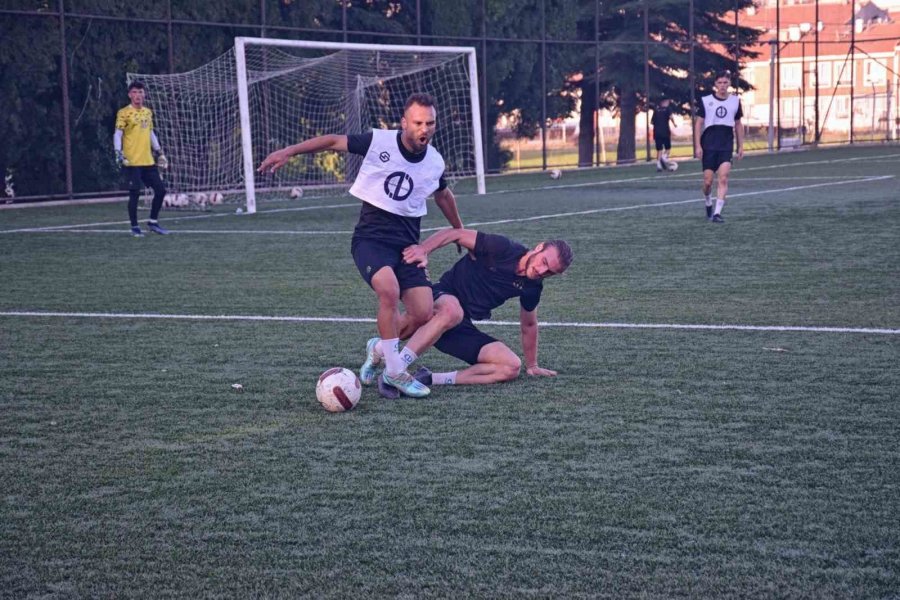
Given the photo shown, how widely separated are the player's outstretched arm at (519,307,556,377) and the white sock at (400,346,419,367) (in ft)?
1.96

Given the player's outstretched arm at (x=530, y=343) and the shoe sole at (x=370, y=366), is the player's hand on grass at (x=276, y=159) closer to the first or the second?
the shoe sole at (x=370, y=366)

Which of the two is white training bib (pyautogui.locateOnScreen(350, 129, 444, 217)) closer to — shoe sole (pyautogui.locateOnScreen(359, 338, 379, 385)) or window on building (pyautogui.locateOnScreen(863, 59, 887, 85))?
shoe sole (pyautogui.locateOnScreen(359, 338, 379, 385))

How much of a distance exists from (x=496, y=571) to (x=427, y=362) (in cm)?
355

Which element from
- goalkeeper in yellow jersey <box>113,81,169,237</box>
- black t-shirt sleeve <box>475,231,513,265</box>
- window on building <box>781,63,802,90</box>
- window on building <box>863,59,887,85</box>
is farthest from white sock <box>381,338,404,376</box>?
window on building <box>781,63,802,90</box>

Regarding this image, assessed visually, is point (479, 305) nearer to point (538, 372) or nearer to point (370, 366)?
point (538, 372)

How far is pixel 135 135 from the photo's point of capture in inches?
627

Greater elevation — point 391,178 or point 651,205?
point 391,178

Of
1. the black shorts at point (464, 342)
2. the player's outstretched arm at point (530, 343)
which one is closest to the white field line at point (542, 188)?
the black shorts at point (464, 342)

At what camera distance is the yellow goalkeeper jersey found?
52.2 feet

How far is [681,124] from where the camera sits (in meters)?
60.3

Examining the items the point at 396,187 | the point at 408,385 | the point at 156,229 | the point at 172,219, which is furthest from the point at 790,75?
the point at 408,385

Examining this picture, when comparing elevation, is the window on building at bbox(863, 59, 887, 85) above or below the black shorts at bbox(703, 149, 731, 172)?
above

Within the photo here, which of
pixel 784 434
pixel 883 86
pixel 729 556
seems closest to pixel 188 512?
pixel 729 556

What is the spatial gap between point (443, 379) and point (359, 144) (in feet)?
4.45
